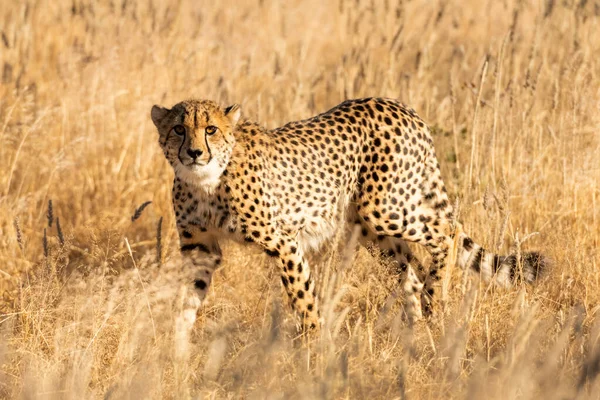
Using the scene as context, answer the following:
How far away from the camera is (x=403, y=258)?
4.21m

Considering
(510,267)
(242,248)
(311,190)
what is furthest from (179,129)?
(510,267)

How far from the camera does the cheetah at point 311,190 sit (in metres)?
3.56

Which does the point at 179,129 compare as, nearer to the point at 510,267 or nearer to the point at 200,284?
the point at 200,284

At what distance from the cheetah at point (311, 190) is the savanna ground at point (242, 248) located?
0.14 meters

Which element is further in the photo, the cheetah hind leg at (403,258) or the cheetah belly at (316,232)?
the cheetah hind leg at (403,258)

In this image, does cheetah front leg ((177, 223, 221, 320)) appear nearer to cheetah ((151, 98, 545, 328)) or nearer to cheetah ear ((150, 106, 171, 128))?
cheetah ((151, 98, 545, 328))

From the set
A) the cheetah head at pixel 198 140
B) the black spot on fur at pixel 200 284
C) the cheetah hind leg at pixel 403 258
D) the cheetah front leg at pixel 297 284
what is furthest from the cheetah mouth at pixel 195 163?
the cheetah hind leg at pixel 403 258

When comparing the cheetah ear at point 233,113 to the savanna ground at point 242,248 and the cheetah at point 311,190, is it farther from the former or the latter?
the savanna ground at point 242,248

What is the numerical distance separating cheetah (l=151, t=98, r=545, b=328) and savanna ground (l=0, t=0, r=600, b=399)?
0.14m

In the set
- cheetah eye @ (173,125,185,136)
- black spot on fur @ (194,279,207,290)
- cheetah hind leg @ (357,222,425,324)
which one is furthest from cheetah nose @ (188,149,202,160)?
cheetah hind leg @ (357,222,425,324)

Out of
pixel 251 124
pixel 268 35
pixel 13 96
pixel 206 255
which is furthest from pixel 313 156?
pixel 268 35

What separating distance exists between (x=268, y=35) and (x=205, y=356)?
439cm

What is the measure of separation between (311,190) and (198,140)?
0.64m

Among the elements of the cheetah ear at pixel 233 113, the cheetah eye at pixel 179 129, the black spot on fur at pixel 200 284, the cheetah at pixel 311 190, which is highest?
the cheetah ear at pixel 233 113
